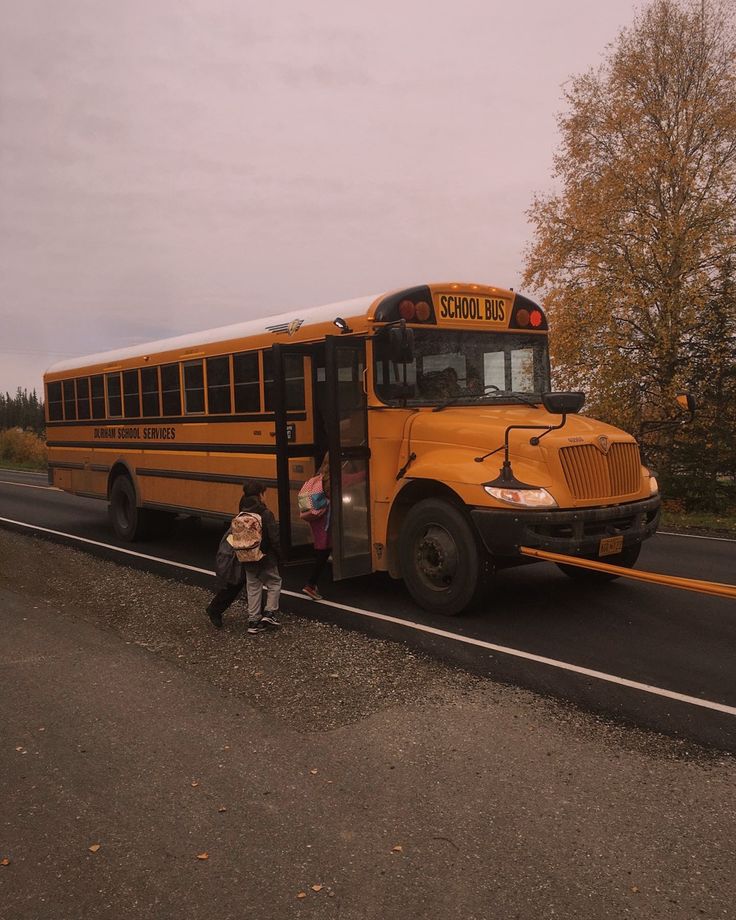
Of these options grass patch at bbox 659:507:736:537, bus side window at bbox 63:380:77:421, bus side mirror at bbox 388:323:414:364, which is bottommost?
grass patch at bbox 659:507:736:537

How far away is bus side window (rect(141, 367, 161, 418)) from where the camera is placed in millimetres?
9938

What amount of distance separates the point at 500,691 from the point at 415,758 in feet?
3.56

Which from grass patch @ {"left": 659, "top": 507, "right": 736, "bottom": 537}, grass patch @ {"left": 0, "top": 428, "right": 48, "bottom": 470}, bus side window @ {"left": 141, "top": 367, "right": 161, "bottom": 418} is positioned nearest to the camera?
bus side window @ {"left": 141, "top": 367, "right": 161, "bottom": 418}

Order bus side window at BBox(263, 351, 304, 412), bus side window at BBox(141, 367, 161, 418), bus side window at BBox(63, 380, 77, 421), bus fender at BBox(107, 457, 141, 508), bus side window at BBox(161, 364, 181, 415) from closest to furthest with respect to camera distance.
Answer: bus side window at BBox(263, 351, 304, 412) < bus side window at BBox(161, 364, 181, 415) < bus side window at BBox(141, 367, 161, 418) < bus fender at BBox(107, 457, 141, 508) < bus side window at BBox(63, 380, 77, 421)

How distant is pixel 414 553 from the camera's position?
6.58m

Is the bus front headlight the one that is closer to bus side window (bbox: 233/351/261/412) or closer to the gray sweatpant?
the gray sweatpant

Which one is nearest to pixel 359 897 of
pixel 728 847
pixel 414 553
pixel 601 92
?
pixel 728 847

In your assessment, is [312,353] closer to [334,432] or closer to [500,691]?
[334,432]

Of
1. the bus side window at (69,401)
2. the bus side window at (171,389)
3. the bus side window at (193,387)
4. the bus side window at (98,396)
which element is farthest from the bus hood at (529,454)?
the bus side window at (69,401)

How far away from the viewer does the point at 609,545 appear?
19.7 ft

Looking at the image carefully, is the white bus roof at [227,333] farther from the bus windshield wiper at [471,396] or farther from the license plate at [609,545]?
the license plate at [609,545]

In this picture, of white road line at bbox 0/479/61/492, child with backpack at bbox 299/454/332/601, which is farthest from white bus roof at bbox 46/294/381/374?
white road line at bbox 0/479/61/492

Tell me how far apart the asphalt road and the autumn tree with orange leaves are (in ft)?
31.6

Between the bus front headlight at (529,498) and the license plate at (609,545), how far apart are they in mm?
563
